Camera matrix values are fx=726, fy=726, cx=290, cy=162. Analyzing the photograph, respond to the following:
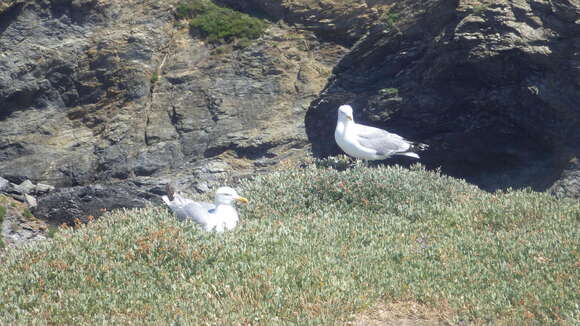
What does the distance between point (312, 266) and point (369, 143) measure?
5761mm

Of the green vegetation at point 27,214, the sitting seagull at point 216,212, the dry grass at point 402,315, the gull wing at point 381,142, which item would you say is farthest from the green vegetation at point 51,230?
the dry grass at point 402,315

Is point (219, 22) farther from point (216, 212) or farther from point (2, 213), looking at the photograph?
point (216, 212)

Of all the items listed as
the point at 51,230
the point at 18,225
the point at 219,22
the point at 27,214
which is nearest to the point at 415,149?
the point at 51,230

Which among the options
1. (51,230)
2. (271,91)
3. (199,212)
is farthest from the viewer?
(271,91)

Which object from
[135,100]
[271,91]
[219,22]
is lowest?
[135,100]

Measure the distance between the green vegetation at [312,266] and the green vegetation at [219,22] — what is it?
1122 cm

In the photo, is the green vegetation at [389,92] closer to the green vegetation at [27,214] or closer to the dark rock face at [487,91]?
the dark rock face at [487,91]

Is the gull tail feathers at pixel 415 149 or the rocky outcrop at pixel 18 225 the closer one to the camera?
the gull tail feathers at pixel 415 149

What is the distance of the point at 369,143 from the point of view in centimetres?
Answer: 1373

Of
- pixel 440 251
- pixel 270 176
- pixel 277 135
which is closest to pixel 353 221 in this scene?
pixel 440 251

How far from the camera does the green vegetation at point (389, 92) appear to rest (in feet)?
53.0

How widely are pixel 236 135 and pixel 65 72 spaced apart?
21.6ft

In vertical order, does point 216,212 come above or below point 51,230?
above

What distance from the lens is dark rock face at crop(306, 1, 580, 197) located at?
14.2 meters
